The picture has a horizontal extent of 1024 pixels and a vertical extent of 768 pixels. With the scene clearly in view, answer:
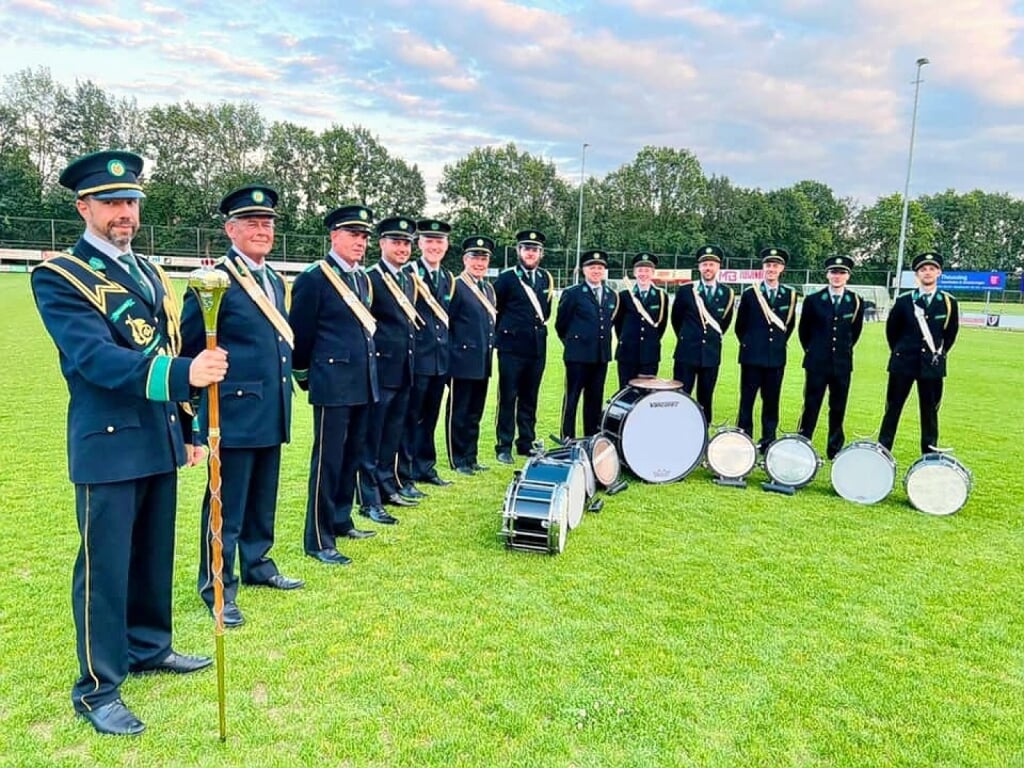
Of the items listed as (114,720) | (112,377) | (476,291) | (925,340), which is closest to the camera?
(112,377)

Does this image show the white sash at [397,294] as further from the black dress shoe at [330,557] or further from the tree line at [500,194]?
the tree line at [500,194]

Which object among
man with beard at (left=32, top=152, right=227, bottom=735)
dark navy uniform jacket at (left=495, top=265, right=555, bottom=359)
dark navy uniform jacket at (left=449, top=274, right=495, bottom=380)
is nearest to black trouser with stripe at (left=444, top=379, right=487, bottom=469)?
dark navy uniform jacket at (left=449, top=274, right=495, bottom=380)

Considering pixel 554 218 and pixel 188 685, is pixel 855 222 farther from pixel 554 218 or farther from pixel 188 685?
pixel 188 685

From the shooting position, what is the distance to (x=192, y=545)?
4664 mm

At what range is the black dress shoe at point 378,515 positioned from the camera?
5.23 metres

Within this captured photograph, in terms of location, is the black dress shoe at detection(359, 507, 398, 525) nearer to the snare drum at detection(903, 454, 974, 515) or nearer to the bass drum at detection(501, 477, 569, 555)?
the bass drum at detection(501, 477, 569, 555)

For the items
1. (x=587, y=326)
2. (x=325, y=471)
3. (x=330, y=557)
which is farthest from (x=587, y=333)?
(x=330, y=557)

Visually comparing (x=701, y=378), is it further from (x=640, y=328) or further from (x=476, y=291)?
(x=476, y=291)

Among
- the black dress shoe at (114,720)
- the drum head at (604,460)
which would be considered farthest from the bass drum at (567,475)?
the black dress shoe at (114,720)

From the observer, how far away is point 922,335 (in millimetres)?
6793

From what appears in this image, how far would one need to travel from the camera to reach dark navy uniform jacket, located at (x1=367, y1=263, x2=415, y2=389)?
17.0 feet

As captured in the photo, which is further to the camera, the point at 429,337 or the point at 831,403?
the point at 831,403

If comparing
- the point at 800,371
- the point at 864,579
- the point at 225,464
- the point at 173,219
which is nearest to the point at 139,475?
the point at 225,464

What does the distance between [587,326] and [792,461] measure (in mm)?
2424
